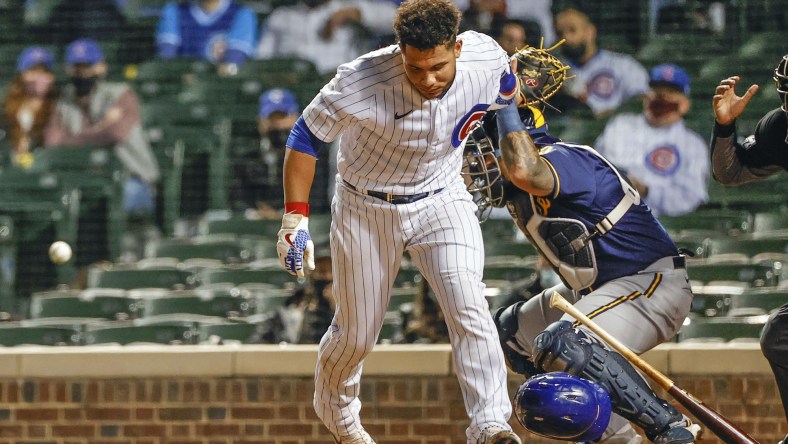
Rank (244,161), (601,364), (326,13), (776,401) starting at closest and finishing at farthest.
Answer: (601,364), (776,401), (244,161), (326,13)

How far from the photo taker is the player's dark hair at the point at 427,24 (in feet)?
13.6

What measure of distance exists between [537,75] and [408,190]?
730mm

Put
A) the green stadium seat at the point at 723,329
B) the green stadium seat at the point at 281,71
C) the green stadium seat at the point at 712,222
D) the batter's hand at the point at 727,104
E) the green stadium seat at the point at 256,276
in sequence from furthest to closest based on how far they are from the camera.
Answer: the green stadium seat at the point at 281,71
the green stadium seat at the point at 256,276
the green stadium seat at the point at 712,222
the green stadium seat at the point at 723,329
the batter's hand at the point at 727,104

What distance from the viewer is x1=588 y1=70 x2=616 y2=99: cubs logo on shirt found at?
8.13 meters

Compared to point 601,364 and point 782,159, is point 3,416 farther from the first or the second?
point 782,159

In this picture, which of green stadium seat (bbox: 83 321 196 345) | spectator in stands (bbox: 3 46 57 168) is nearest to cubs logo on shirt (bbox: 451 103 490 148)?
green stadium seat (bbox: 83 321 196 345)

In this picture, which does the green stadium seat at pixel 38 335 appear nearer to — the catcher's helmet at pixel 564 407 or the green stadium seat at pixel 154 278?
the green stadium seat at pixel 154 278

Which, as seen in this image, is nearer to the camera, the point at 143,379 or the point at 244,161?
the point at 143,379

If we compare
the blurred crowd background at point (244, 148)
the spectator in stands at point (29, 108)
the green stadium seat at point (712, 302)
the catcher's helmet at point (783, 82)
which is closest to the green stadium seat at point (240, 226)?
the blurred crowd background at point (244, 148)

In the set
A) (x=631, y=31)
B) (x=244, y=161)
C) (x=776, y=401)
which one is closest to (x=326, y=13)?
(x=244, y=161)

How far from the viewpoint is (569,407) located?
408 centimetres

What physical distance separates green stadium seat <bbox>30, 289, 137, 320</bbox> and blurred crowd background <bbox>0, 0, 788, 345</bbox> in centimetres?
1

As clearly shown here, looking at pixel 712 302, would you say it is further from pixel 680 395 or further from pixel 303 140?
pixel 303 140

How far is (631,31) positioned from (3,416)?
4.37 metres
